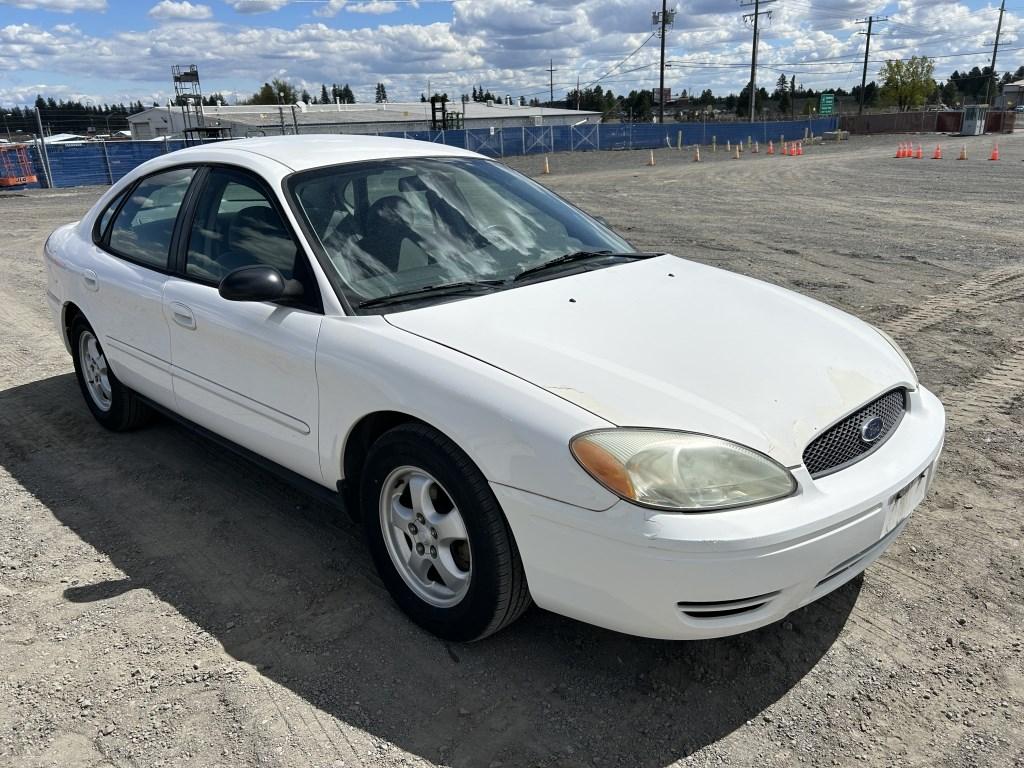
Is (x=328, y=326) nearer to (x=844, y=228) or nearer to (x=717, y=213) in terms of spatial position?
(x=844, y=228)

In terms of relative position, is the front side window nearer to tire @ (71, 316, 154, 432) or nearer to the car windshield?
the car windshield

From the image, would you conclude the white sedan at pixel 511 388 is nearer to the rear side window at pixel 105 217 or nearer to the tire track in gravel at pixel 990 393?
the rear side window at pixel 105 217

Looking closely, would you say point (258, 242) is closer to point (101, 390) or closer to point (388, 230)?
point (388, 230)

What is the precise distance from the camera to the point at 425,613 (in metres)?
2.91

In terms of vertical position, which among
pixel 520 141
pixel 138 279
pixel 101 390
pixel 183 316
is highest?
pixel 138 279

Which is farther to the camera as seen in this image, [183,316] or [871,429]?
[183,316]

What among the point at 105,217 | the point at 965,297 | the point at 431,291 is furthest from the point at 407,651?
the point at 965,297

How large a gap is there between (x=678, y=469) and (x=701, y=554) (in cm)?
24

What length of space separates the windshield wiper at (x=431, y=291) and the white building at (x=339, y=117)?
55488 mm

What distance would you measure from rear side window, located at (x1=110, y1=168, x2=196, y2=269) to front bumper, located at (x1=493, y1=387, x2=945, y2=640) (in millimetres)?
2545

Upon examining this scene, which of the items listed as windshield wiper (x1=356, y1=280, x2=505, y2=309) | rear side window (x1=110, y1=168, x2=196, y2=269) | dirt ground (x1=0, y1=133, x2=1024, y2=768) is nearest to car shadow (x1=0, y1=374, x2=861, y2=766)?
dirt ground (x1=0, y1=133, x2=1024, y2=768)

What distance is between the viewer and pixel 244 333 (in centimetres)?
334

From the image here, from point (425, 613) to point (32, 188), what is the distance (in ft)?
103

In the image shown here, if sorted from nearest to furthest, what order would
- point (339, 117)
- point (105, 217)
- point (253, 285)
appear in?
1. point (253, 285)
2. point (105, 217)
3. point (339, 117)
